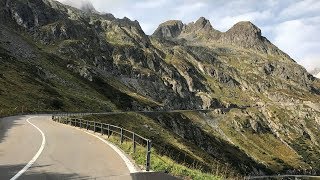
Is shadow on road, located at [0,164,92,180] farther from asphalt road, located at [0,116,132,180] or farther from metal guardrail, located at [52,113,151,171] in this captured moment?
metal guardrail, located at [52,113,151,171]

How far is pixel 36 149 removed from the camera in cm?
2427

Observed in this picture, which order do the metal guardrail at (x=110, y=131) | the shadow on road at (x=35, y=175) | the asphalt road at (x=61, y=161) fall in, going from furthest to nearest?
1. the metal guardrail at (x=110, y=131)
2. the asphalt road at (x=61, y=161)
3. the shadow on road at (x=35, y=175)

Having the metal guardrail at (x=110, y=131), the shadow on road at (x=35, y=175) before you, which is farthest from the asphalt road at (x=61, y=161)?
the metal guardrail at (x=110, y=131)

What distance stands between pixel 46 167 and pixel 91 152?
238 inches

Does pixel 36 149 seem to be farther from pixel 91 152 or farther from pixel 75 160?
pixel 75 160

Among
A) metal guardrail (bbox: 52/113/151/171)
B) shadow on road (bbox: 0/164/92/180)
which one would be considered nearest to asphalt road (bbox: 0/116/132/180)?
shadow on road (bbox: 0/164/92/180)

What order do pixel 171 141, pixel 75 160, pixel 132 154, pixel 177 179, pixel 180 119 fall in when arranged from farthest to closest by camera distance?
1. pixel 180 119
2. pixel 171 141
3. pixel 132 154
4. pixel 75 160
5. pixel 177 179

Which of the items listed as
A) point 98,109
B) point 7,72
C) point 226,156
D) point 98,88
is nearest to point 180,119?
point 226,156

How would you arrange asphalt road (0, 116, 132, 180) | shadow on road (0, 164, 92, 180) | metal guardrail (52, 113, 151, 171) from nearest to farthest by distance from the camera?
shadow on road (0, 164, 92, 180) < asphalt road (0, 116, 132, 180) < metal guardrail (52, 113, 151, 171)

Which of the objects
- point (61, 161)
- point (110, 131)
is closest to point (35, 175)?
point (61, 161)

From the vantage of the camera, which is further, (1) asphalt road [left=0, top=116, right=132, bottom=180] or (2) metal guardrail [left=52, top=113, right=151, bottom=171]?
(2) metal guardrail [left=52, top=113, right=151, bottom=171]

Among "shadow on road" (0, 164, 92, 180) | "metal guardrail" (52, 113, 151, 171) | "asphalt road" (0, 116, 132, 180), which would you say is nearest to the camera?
"shadow on road" (0, 164, 92, 180)

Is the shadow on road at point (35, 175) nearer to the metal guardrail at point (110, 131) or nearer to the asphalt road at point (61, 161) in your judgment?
the asphalt road at point (61, 161)

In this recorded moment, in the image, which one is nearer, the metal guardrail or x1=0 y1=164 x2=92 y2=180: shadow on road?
x1=0 y1=164 x2=92 y2=180: shadow on road
